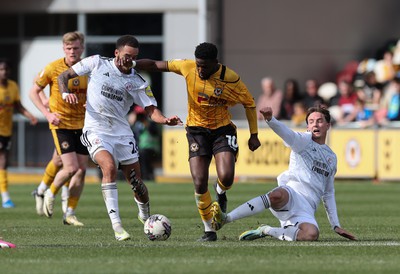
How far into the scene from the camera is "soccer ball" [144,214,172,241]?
1243cm

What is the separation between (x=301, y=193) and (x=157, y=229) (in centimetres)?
154

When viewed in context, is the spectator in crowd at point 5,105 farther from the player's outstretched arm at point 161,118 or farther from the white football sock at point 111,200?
the white football sock at point 111,200

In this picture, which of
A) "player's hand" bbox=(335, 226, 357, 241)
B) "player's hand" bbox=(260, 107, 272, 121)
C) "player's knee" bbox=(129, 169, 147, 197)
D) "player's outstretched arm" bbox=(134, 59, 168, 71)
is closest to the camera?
"player's hand" bbox=(260, 107, 272, 121)

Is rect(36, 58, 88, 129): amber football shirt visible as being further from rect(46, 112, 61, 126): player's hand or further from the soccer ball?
the soccer ball

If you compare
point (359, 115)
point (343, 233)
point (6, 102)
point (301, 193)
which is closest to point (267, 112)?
point (301, 193)

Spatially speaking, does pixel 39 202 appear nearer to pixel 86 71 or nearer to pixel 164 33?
pixel 86 71

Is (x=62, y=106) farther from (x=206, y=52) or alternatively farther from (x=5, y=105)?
(x=5, y=105)

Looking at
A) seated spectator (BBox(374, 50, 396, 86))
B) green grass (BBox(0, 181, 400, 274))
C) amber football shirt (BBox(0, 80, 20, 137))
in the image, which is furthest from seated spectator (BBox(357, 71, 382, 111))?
amber football shirt (BBox(0, 80, 20, 137))

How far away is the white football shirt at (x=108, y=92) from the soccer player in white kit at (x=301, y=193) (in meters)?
1.55

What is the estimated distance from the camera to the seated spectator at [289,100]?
28422 millimetres

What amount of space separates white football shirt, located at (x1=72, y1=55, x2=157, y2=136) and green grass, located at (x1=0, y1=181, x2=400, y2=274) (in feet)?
4.03

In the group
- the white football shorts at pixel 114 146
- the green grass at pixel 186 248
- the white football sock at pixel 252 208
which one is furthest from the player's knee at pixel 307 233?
the white football shorts at pixel 114 146

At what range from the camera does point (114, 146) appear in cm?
1314

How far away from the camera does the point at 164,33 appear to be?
31.1 m
